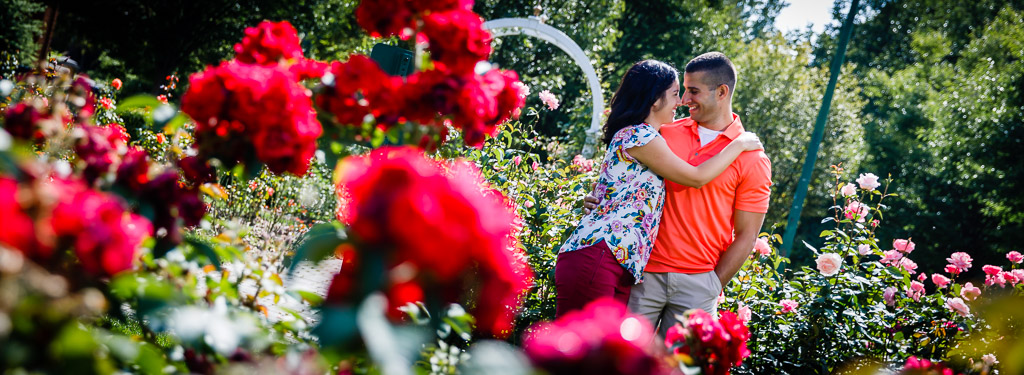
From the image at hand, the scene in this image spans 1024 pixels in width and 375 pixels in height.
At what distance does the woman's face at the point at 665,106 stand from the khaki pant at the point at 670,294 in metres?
0.61

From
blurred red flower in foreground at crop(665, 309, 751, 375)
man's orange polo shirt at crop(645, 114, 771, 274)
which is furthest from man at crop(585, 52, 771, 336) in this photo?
blurred red flower in foreground at crop(665, 309, 751, 375)

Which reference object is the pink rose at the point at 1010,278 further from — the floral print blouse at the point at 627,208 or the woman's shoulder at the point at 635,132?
the woman's shoulder at the point at 635,132

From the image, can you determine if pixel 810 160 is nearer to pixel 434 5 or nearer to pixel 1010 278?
pixel 1010 278

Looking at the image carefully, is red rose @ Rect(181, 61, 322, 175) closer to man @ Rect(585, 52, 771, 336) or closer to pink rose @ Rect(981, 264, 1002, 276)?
man @ Rect(585, 52, 771, 336)

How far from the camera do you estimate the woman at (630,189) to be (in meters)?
2.25

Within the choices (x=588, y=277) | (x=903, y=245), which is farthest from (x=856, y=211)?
(x=588, y=277)

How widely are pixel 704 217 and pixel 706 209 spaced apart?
34 millimetres

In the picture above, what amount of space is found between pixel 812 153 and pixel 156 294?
6.27 m

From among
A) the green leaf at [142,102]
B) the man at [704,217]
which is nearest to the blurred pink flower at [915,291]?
the man at [704,217]

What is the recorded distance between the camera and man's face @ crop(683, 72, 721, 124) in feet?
8.40

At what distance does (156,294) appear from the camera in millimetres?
931

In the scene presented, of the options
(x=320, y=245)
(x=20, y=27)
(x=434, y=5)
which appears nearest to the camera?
(x=320, y=245)

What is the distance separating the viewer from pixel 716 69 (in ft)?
8.36

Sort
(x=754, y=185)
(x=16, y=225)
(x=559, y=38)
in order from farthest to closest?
(x=559, y=38) < (x=754, y=185) < (x=16, y=225)
